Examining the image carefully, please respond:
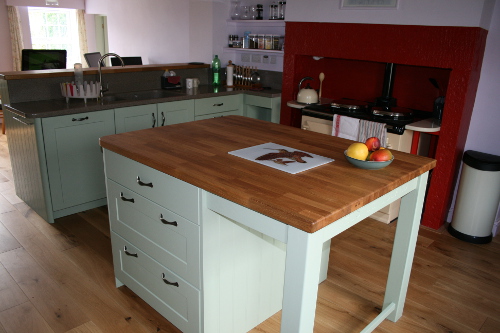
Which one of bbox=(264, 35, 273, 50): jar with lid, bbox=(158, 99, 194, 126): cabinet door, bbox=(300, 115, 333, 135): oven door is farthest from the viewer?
bbox=(264, 35, 273, 50): jar with lid

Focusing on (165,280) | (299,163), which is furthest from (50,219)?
(299,163)

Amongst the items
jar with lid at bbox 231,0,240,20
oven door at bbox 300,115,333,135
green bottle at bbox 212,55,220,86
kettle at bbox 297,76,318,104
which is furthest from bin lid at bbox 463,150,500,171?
jar with lid at bbox 231,0,240,20

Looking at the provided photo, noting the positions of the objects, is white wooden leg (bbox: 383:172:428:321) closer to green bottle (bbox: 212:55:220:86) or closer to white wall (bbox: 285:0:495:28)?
white wall (bbox: 285:0:495:28)

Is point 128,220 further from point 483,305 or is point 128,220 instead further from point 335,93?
point 335,93

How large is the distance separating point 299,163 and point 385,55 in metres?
1.90

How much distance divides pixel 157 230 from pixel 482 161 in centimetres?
227

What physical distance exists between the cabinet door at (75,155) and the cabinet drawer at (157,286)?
3.50ft

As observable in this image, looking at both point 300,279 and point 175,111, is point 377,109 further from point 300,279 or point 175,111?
point 300,279

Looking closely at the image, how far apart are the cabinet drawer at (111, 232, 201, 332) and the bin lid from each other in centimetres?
220

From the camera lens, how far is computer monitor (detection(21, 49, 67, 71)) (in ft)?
16.1

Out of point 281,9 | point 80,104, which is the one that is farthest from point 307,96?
point 80,104

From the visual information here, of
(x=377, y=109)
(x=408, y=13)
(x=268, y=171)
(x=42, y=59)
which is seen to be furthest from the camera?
(x=42, y=59)

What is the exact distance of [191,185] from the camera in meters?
1.67

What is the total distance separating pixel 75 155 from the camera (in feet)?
10.3
